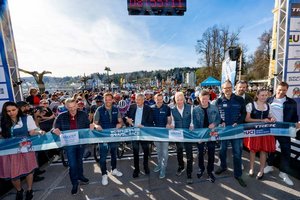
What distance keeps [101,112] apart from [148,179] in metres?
1.87

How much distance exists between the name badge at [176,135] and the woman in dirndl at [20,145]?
2.66 meters

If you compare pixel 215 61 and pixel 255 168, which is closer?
pixel 255 168

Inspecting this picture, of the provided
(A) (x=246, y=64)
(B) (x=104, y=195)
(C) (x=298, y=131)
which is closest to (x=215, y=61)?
(A) (x=246, y=64)

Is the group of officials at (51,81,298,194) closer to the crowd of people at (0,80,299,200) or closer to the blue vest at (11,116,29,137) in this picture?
the crowd of people at (0,80,299,200)

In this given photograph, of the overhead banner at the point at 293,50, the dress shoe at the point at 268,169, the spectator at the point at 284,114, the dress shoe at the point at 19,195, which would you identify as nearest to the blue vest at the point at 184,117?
the spectator at the point at 284,114

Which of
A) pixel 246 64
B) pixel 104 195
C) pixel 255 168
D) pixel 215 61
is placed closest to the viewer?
pixel 104 195

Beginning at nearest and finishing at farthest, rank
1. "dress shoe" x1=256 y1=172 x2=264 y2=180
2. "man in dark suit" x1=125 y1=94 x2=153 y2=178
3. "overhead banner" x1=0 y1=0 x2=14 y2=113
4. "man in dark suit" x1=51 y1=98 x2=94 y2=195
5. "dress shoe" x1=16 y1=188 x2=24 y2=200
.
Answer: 1. "dress shoe" x1=16 y1=188 x2=24 y2=200
2. "man in dark suit" x1=51 y1=98 x2=94 y2=195
3. "dress shoe" x1=256 y1=172 x2=264 y2=180
4. "man in dark suit" x1=125 y1=94 x2=153 y2=178
5. "overhead banner" x1=0 y1=0 x2=14 y2=113

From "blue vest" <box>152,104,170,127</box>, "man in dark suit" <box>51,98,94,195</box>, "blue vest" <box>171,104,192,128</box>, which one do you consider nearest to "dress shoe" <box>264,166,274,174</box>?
"blue vest" <box>171,104,192,128</box>

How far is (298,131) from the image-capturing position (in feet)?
11.9

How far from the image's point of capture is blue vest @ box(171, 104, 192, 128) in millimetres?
3566

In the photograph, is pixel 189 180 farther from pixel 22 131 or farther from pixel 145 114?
pixel 22 131

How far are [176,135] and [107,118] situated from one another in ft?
5.12

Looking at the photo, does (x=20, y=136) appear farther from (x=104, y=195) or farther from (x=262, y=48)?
(x=262, y=48)

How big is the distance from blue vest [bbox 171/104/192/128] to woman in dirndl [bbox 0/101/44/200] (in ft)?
9.09
